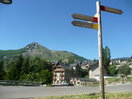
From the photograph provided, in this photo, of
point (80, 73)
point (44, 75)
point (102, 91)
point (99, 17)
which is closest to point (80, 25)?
point (99, 17)

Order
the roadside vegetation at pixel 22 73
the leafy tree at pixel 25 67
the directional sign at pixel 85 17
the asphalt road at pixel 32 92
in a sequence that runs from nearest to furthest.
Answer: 1. the directional sign at pixel 85 17
2. the asphalt road at pixel 32 92
3. the roadside vegetation at pixel 22 73
4. the leafy tree at pixel 25 67

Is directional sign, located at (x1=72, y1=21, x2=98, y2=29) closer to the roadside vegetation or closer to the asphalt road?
the asphalt road

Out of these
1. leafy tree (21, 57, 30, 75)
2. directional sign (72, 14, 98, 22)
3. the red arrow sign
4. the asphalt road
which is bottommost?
the asphalt road

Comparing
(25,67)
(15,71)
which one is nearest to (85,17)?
(15,71)

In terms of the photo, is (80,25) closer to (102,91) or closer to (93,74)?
(102,91)

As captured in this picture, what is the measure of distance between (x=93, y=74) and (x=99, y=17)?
304ft

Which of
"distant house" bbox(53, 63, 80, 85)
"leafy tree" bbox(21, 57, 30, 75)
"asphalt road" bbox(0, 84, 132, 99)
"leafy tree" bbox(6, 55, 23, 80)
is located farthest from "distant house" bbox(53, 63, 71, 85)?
"asphalt road" bbox(0, 84, 132, 99)

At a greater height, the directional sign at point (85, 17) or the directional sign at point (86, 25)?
the directional sign at point (85, 17)

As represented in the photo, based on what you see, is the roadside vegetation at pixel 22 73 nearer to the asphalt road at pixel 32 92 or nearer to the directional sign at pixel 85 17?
the asphalt road at pixel 32 92

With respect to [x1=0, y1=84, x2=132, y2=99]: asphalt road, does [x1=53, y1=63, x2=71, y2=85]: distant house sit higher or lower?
higher

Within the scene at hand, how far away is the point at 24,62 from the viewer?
67.1m

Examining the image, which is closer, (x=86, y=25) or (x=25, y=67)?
(x=86, y=25)

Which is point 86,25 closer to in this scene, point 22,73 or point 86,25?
point 86,25

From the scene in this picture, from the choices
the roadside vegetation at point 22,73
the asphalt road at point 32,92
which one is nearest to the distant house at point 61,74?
the roadside vegetation at point 22,73
